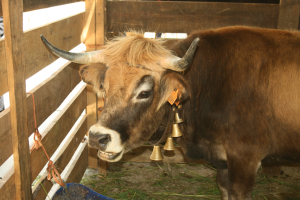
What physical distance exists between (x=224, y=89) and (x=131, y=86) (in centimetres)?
89

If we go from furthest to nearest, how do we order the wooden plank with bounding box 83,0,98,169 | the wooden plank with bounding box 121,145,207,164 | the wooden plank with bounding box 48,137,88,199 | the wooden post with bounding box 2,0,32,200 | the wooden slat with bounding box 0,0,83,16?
the wooden plank with bounding box 121,145,207,164 → the wooden plank with bounding box 83,0,98,169 → the wooden plank with bounding box 48,137,88,199 → the wooden slat with bounding box 0,0,83,16 → the wooden post with bounding box 2,0,32,200

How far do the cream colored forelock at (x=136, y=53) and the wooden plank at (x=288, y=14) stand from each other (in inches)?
88.3

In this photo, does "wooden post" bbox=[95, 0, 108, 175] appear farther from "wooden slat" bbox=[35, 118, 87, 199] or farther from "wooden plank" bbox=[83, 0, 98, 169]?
"wooden slat" bbox=[35, 118, 87, 199]

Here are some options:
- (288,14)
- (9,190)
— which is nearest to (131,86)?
(9,190)

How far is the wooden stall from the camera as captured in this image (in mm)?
1891

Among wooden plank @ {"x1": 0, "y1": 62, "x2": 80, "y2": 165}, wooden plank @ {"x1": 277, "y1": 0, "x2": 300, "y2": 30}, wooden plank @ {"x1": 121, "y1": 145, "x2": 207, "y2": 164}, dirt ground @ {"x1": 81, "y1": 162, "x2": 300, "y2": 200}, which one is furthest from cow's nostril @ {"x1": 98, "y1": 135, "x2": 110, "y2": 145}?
wooden plank @ {"x1": 277, "y1": 0, "x2": 300, "y2": 30}

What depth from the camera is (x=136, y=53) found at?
2.55m

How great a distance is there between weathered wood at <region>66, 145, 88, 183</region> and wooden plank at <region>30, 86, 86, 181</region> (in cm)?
60

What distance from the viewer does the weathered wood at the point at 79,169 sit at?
3.53 m

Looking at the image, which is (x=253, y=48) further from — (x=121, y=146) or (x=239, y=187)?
(x=121, y=146)

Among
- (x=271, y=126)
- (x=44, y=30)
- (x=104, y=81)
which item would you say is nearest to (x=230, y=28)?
(x=271, y=126)

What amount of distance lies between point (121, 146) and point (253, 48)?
149 cm

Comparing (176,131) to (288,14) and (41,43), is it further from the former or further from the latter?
(288,14)

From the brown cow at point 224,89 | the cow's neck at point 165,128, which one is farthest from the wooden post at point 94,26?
the cow's neck at point 165,128
